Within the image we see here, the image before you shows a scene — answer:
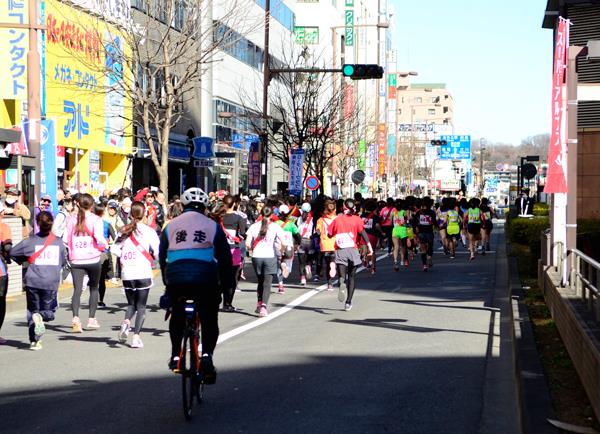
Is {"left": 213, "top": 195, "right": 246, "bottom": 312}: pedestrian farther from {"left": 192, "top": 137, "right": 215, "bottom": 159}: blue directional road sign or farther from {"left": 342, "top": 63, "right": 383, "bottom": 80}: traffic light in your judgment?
{"left": 192, "top": 137, "right": 215, "bottom": 159}: blue directional road sign

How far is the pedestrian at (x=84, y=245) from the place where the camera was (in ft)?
45.9

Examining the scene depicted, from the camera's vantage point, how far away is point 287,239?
18344 millimetres

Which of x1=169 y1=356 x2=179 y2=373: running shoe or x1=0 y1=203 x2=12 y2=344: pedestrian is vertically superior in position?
x1=0 y1=203 x2=12 y2=344: pedestrian

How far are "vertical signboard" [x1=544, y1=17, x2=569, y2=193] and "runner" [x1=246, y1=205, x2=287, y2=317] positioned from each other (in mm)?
4372

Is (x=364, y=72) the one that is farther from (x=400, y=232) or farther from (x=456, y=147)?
(x=456, y=147)

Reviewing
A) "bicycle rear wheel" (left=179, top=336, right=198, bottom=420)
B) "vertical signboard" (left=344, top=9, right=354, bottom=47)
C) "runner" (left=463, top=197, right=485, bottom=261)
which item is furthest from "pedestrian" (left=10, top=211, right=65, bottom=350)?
"vertical signboard" (left=344, top=9, right=354, bottom=47)

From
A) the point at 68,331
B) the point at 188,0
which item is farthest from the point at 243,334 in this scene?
the point at 188,0

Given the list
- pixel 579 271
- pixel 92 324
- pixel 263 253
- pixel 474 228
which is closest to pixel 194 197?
pixel 579 271

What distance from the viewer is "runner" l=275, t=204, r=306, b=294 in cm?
1912

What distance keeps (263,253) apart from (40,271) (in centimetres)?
458

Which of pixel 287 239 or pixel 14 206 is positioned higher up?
pixel 14 206

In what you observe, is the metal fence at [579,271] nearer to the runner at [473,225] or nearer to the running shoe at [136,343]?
the running shoe at [136,343]

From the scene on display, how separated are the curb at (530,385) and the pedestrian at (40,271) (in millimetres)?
5247

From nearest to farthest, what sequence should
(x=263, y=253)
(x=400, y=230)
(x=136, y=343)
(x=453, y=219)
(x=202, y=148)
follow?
(x=136, y=343), (x=263, y=253), (x=400, y=230), (x=453, y=219), (x=202, y=148)
